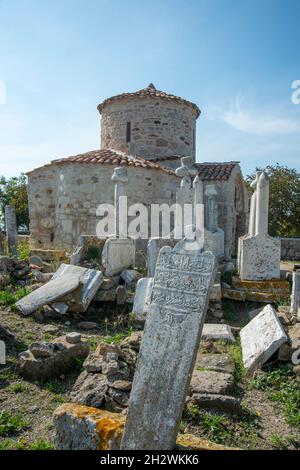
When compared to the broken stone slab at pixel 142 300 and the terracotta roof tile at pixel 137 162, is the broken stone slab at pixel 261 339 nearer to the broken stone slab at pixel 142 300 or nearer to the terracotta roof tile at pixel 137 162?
the broken stone slab at pixel 142 300

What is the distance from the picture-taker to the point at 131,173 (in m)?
12.2

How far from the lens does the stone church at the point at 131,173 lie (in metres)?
12.1

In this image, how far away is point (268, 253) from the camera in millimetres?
8008

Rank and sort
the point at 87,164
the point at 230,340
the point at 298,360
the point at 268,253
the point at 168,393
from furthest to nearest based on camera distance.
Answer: the point at 87,164
the point at 268,253
the point at 230,340
the point at 298,360
the point at 168,393

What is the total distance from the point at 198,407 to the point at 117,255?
4.60 metres

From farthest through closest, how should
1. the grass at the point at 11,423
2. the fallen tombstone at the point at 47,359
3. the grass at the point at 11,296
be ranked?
the grass at the point at 11,296, the fallen tombstone at the point at 47,359, the grass at the point at 11,423

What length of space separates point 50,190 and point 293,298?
9.87 m

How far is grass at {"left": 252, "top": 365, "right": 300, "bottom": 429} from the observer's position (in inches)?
145

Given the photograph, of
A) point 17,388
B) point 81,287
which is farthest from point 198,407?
point 81,287

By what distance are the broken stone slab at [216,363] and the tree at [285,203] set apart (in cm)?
1941

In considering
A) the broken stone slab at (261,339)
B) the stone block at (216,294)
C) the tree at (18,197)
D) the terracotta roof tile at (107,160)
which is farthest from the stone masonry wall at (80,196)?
the tree at (18,197)

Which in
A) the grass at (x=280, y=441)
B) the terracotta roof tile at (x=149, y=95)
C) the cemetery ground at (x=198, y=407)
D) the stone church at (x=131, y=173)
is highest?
the terracotta roof tile at (x=149, y=95)

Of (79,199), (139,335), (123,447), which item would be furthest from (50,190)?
(123,447)
